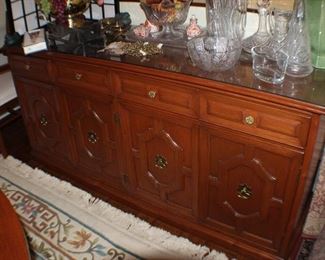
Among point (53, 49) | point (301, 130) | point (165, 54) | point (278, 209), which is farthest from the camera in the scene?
point (53, 49)

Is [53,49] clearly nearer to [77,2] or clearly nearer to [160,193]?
[77,2]

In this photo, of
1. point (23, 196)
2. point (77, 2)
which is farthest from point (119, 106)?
point (23, 196)

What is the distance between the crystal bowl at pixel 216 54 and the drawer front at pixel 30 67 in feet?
2.54

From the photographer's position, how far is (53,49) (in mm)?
1678

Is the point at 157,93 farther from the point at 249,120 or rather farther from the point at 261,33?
the point at 261,33

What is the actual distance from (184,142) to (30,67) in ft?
3.03

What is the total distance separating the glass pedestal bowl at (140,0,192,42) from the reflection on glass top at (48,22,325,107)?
0.11 m

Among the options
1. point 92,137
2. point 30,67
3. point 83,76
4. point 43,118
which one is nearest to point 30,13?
point 30,67

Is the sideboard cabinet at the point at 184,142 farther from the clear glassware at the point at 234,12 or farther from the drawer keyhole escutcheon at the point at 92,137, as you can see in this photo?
the clear glassware at the point at 234,12

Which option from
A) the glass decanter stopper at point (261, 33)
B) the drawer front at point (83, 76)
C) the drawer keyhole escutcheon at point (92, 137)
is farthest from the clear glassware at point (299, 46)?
the drawer keyhole escutcheon at point (92, 137)

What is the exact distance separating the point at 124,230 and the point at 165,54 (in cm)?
88

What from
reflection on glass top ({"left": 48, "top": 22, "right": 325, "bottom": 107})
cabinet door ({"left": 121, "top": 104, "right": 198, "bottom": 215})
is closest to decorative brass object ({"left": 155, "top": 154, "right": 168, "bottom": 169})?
cabinet door ({"left": 121, "top": 104, "right": 198, "bottom": 215})

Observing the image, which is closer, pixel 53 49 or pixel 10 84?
pixel 53 49

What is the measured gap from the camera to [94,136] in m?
1.81
